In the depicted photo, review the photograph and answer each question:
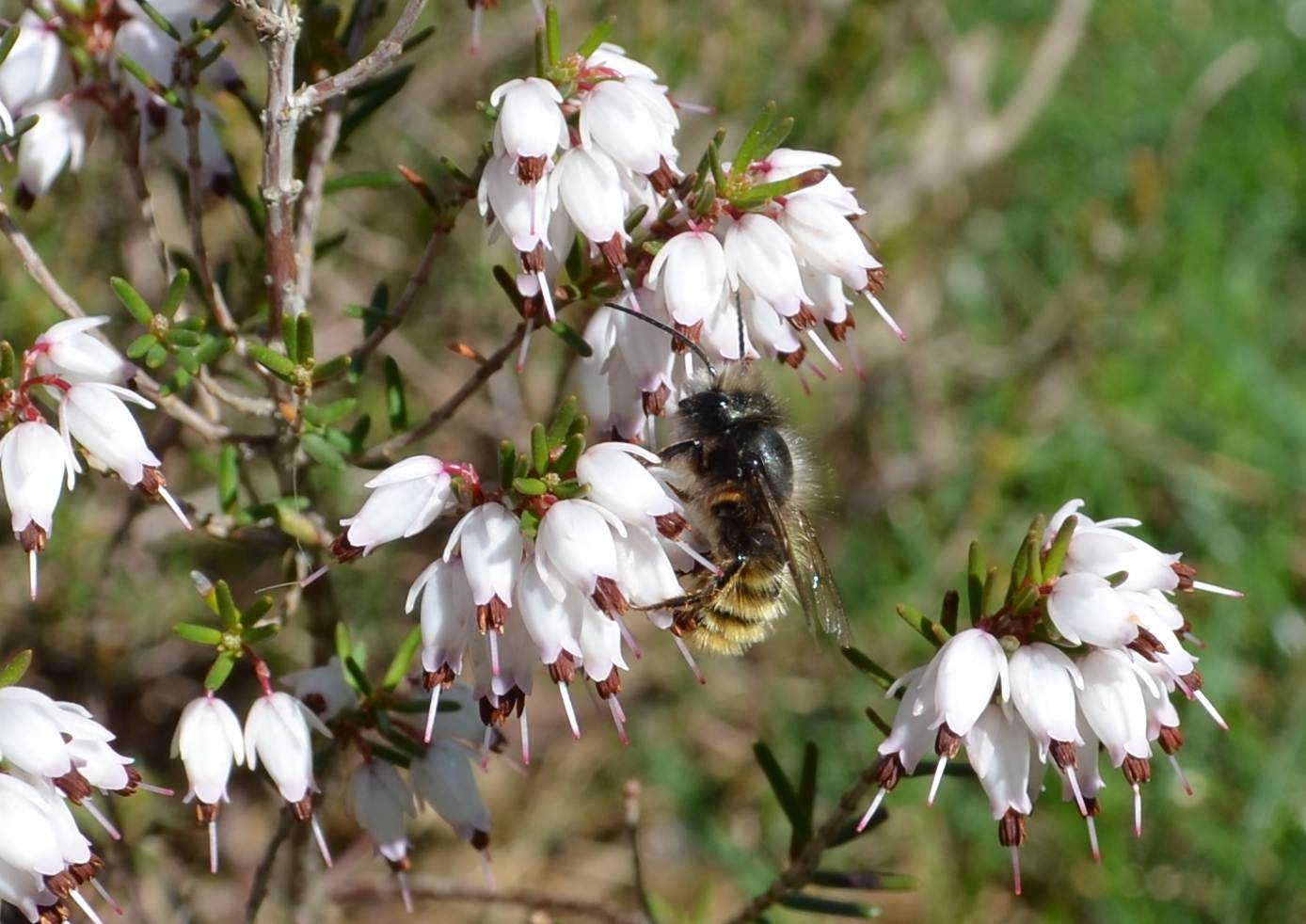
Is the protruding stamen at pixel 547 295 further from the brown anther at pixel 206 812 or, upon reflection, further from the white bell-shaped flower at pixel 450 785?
the brown anther at pixel 206 812

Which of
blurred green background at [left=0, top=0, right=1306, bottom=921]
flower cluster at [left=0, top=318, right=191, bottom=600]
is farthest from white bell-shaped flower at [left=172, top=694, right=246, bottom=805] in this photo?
blurred green background at [left=0, top=0, right=1306, bottom=921]

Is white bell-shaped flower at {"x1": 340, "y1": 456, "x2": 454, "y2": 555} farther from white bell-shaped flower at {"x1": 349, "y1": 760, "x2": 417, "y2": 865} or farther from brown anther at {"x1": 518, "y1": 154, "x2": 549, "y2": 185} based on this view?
white bell-shaped flower at {"x1": 349, "y1": 760, "x2": 417, "y2": 865}

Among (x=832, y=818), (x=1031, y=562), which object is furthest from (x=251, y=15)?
(x=832, y=818)

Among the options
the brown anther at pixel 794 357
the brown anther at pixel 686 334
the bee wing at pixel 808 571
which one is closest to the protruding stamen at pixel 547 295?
the brown anther at pixel 686 334

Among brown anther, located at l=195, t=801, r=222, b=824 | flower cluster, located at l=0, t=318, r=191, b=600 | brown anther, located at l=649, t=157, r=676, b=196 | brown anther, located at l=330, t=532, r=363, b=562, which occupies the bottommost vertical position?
brown anther, located at l=195, t=801, r=222, b=824

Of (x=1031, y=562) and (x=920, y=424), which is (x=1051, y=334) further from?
(x=1031, y=562)

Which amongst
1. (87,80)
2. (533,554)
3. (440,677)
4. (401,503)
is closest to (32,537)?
(401,503)

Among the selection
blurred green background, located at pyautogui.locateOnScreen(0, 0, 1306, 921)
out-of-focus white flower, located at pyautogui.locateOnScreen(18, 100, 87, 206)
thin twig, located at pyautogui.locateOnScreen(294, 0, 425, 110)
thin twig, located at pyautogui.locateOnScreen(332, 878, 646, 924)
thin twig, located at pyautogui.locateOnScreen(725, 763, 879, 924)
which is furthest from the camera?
blurred green background, located at pyautogui.locateOnScreen(0, 0, 1306, 921)
